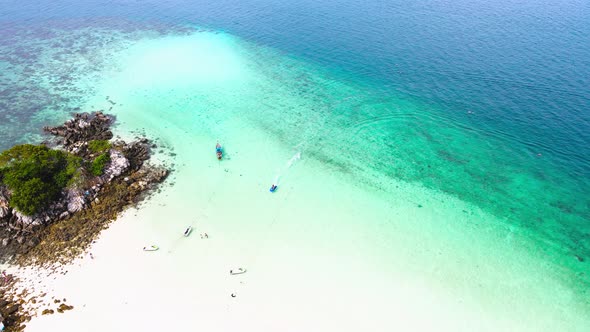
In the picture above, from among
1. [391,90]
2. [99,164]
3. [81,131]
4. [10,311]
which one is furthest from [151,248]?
[391,90]

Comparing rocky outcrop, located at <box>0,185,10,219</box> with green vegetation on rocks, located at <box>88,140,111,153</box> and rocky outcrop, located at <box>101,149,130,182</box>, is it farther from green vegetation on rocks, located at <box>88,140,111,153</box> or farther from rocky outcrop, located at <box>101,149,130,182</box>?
green vegetation on rocks, located at <box>88,140,111,153</box>

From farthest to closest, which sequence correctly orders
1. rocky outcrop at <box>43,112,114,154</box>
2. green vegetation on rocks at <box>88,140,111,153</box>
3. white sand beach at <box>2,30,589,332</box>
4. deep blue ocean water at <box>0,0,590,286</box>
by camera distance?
rocky outcrop at <box>43,112,114,154</box>
green vegetation on rocks at <box>88,140,111,153</box>
deep blue ocean water at <box>0,0,590,286</box>
white sand beach at <box>2,30,589,332</box>

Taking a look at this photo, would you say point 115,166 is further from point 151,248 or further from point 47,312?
point 47,312

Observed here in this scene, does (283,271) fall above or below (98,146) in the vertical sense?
below

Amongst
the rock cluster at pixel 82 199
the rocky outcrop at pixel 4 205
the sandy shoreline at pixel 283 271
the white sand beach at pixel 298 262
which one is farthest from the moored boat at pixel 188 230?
the rocky outcrop at pixel 4 205

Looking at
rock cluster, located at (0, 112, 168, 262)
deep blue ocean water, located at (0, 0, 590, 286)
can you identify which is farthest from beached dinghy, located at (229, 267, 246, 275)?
deep blue ocean water, located at (0, 0, 590, 286)

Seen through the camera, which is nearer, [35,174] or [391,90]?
[35,174]

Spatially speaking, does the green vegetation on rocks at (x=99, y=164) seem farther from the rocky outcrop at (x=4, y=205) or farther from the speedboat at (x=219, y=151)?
the speedboat at (x=219, y=151)
